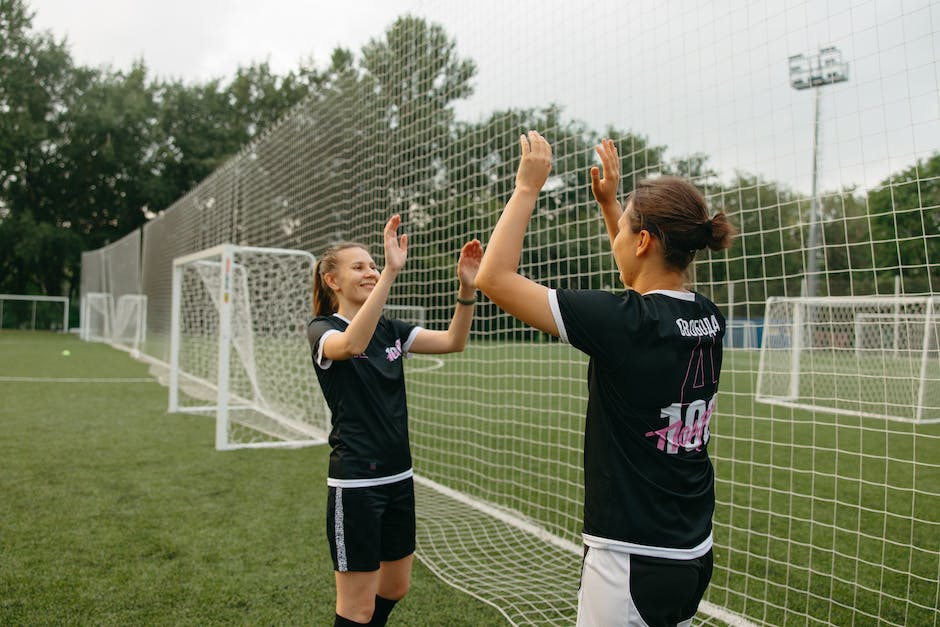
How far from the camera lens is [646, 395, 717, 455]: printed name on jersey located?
60.0 inches

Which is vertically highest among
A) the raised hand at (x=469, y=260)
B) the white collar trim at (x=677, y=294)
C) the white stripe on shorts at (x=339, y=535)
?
the raised hand at (x=469, y=260)

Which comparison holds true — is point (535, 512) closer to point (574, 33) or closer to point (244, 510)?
point (244, 510)

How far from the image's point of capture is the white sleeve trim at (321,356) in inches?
92.5

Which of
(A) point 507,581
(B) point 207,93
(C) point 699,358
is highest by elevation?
(B) point 207,93

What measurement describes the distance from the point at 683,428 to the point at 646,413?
0.12 meters

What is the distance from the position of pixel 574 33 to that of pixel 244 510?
13.8 ft

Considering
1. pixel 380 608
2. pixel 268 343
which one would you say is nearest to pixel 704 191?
pixel 380 608

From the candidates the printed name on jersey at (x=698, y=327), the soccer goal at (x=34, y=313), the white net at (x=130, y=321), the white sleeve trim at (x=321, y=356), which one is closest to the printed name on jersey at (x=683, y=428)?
the printed name on jersey at (x=698, y=327)

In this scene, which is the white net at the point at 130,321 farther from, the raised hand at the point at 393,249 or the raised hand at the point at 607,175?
the raised hand at the point at 607,175

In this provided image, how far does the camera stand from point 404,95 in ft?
22.4

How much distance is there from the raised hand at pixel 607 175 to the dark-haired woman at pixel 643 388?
0.92 ft

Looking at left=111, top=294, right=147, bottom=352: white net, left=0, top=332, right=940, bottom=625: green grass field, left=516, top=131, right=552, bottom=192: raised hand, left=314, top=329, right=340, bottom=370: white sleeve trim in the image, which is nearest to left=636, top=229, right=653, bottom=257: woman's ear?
left=516, top=131, right=552, bottom=192: raised hand

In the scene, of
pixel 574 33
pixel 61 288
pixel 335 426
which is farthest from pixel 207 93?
pixel 335 426

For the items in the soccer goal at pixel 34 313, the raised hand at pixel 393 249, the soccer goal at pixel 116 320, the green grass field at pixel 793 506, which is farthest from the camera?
the soccer goal at pixel 34 313
